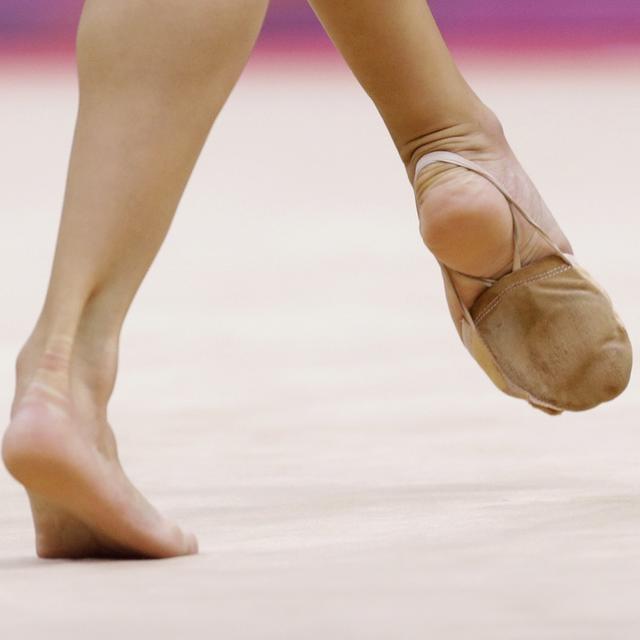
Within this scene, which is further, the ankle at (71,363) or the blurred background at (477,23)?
the blurred background at (477,23)

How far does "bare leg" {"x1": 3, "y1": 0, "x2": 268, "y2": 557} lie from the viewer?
694 mm

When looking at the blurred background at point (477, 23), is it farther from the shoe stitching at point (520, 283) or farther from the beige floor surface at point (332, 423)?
the shoe stitching at point (520, 283)

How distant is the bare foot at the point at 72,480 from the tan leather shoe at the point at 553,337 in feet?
0.89

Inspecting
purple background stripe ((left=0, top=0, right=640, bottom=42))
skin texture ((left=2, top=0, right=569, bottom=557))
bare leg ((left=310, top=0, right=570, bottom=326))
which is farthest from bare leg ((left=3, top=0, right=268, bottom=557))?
purple background stripe ((left=0, top=0, right=640, bottom=42))

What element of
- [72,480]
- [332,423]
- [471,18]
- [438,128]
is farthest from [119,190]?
[471,18]

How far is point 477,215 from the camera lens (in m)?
0.85

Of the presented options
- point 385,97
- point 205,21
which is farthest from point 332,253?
point 205,21

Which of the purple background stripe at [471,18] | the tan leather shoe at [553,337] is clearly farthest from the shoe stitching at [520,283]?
the purple background stripe at [471,18]

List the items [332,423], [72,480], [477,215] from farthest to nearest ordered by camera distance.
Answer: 1. [332,423]
2. [477,215]
3. [72,480]

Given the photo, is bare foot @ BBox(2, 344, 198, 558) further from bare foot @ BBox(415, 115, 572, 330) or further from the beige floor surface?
bare foot @ BBox(415, 115, 572, 330)

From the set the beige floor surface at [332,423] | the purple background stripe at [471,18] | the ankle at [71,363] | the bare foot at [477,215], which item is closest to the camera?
the beige floor surface at [332,423]

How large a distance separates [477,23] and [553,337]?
2.51 metres

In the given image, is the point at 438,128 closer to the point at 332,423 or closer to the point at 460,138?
the point at 460,138

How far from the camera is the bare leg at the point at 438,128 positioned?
2.82ft
